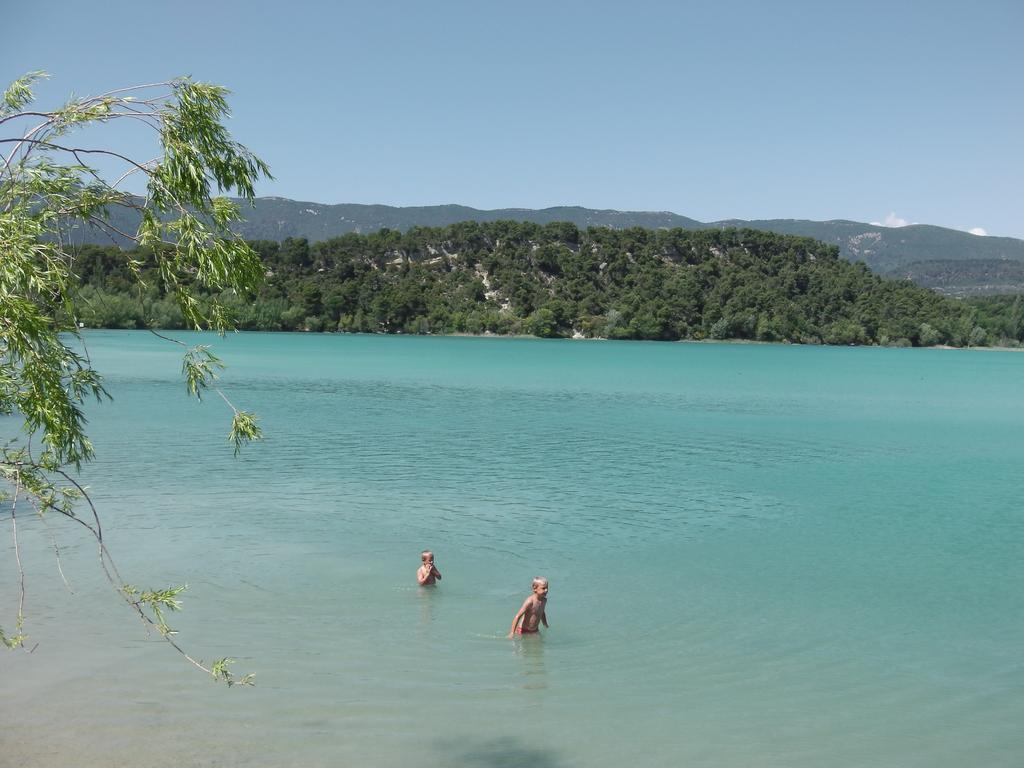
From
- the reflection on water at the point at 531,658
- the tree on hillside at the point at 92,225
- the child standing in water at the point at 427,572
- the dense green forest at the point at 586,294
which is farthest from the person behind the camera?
the dense green forest at the point at 586,294

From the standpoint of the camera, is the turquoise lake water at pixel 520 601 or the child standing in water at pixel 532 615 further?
the child standing in water at pixel 532 615

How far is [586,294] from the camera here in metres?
171

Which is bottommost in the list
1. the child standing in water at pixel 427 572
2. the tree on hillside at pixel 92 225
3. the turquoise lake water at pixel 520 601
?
the turquoise lake water at pixel 520 601

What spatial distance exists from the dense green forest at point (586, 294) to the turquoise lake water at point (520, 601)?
12953 centimetres

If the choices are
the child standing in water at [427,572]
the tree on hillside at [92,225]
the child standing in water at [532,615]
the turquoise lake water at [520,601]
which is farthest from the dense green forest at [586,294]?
the tree on hillside at [92,225]

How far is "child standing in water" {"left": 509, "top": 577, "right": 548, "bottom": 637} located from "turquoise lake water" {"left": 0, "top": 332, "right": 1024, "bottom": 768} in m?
0.16

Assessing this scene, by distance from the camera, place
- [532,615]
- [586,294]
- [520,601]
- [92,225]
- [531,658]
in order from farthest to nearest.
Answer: [586,294]
[520,601]
[532,615]
[531,658]
[92,225]

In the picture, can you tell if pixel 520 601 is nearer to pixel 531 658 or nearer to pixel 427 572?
pixel 427 572

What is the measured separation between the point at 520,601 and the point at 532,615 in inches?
72.5

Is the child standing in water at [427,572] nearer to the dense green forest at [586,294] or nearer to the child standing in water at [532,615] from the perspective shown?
the child standing in water at [532,615]

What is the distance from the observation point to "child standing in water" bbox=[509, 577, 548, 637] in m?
11.9

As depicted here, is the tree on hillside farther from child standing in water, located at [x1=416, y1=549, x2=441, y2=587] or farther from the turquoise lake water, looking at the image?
child standing in water, located at [x1=416, y1=549, x2=441, y2=587]

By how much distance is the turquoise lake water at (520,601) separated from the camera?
946cm

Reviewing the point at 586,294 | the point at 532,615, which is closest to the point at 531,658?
the point at 532,615
